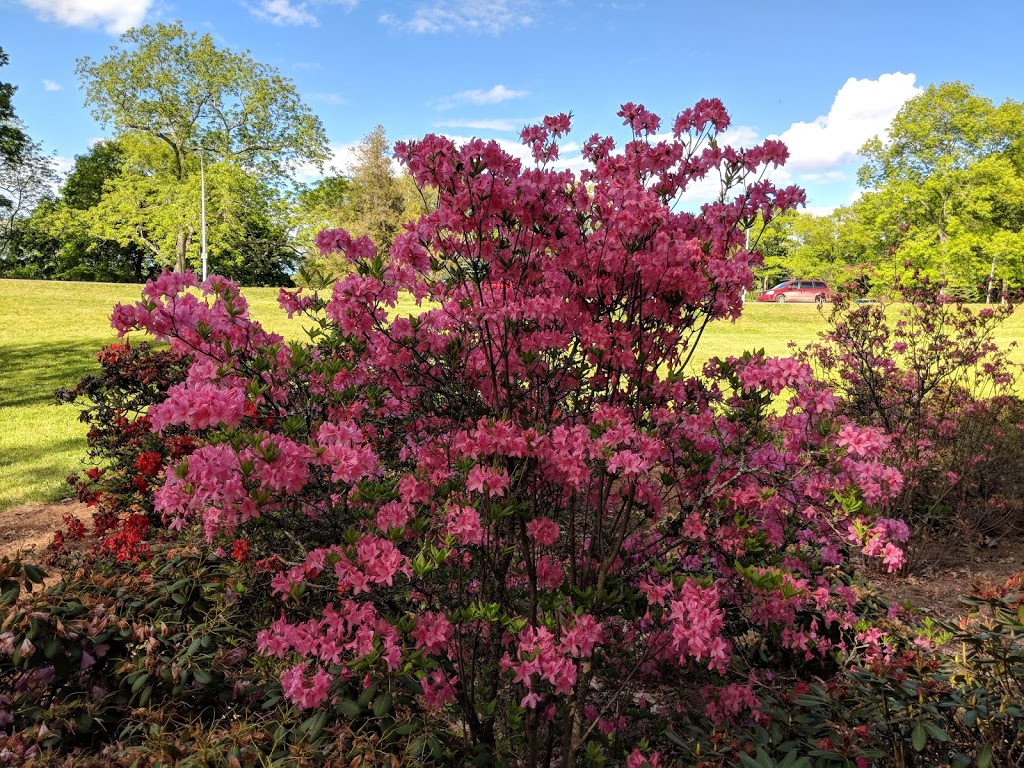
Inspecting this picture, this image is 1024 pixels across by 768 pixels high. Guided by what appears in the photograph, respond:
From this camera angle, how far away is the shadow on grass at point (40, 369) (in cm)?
1119

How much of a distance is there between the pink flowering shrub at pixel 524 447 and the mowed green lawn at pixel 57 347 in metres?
1.71

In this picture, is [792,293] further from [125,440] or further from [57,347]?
[125,440]

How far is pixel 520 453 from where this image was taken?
2.26 metres

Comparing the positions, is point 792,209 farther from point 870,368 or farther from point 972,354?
point 972,354

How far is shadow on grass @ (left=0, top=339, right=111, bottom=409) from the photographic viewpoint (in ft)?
36.7

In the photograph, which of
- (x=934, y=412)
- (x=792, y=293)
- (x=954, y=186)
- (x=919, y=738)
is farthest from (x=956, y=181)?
(x=919, y=738)

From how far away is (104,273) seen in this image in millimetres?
40500

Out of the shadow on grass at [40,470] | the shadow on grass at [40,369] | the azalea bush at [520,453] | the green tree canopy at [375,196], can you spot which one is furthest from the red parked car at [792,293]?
the azalea bush at [520,453]

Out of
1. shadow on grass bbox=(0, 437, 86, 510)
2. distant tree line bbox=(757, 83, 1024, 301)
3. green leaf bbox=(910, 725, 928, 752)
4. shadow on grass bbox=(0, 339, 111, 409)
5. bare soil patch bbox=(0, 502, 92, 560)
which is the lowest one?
bare soil patch bbox=(0, 502, 92, 560)

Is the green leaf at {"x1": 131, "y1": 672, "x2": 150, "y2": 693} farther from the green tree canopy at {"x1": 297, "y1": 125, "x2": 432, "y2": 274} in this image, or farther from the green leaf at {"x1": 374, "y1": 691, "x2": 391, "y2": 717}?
the green tree canopy at {"x1": 297, "y1": 125, "x2": 432, "y2": 274}

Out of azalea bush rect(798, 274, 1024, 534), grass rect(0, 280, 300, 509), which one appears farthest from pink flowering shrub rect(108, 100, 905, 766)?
azalea bush rect(798, 274, 1024, 534)

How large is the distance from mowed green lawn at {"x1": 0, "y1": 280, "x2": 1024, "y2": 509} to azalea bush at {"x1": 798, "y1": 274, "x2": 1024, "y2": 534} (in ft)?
19.3

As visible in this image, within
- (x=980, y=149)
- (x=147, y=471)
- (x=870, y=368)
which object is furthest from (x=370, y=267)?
(x=980, y=149)

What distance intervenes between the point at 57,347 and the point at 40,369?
2898mm
